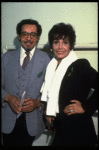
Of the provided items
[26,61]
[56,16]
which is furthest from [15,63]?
[56,16]

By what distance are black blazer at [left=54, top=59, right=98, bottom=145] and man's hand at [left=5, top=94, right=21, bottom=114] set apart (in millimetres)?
346

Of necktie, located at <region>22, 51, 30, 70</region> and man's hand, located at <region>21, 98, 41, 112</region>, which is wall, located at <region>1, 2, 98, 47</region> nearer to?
necktie, located at <region>22, 51, 30, 70</region>

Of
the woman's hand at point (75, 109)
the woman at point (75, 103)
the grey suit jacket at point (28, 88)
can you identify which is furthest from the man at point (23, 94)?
the woman's hand at point (75, 109)

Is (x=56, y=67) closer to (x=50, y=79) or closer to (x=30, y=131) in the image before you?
(x=50, y=79)

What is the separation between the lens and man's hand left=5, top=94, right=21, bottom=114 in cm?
81

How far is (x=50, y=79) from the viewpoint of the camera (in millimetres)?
829

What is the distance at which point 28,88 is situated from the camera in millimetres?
843

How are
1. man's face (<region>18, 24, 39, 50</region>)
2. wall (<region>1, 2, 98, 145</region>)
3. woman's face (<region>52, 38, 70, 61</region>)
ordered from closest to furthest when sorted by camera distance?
woman's face (<region>52, 38, 70, 61</region>) → man's face (<region>18, 24, 39, 50</region>) → wall (<region>1, 2, 98, 145</region>)

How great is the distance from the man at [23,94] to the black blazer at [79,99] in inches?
9.8

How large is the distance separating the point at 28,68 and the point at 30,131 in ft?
1.65

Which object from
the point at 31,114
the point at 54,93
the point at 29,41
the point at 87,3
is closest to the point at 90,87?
the point at 54,93

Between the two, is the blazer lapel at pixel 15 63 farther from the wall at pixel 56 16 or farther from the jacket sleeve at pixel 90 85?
the jacket sleeve at pixel 90 85

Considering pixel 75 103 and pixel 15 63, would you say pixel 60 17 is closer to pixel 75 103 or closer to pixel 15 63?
pixel 15 63

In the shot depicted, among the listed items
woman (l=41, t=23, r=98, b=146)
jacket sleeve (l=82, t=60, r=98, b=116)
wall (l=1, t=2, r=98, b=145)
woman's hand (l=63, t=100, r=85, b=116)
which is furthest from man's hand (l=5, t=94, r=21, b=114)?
wall (l=1, t=2, r=98, b=145)
